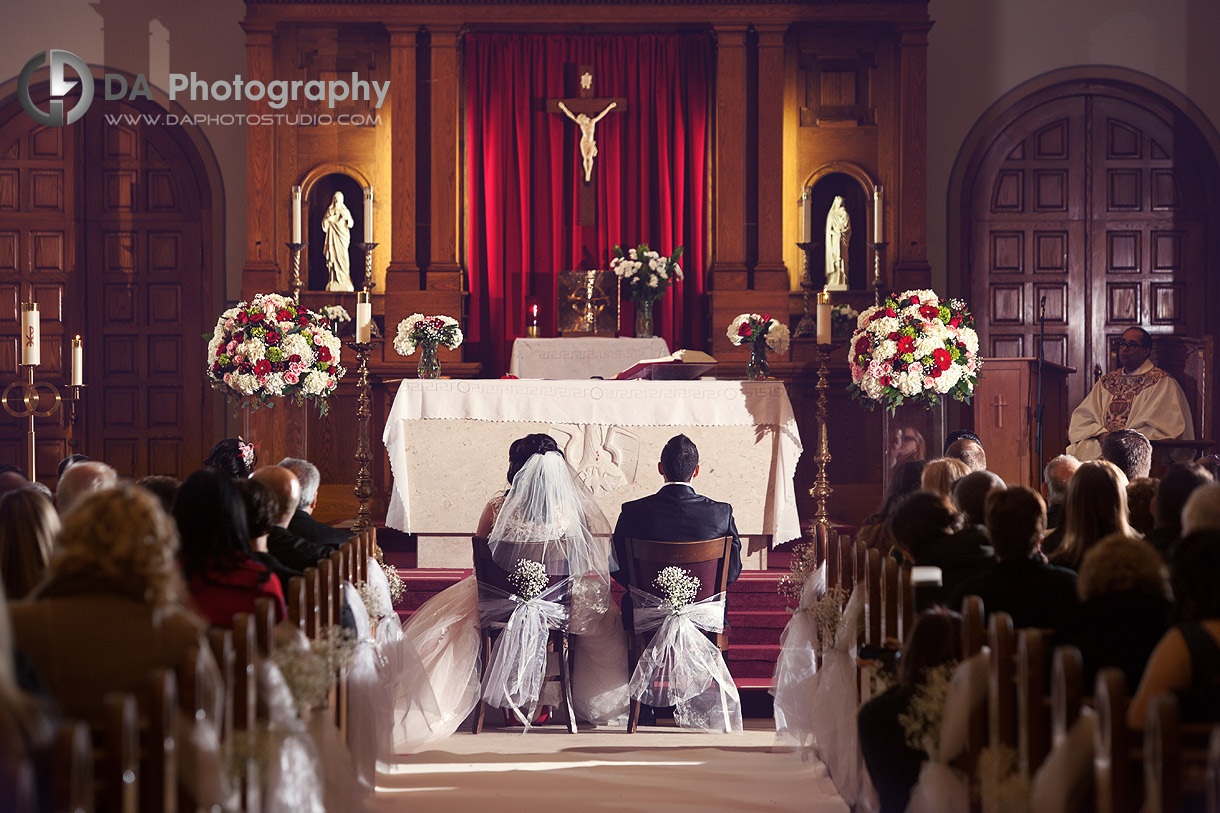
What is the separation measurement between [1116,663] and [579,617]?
3.22 m

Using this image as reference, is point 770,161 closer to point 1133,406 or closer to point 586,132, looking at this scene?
point 586,132

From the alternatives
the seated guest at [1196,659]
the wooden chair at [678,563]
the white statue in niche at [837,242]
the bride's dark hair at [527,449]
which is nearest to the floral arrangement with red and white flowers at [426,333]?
the bride's dark hair at [527,449]

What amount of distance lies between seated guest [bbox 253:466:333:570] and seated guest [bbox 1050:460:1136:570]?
2410 millimetres

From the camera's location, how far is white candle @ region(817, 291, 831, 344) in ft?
23.4

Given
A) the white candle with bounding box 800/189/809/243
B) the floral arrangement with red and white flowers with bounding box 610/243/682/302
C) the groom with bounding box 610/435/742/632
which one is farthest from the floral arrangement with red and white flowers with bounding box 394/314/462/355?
the white candle with bounding box 800/189/809/243

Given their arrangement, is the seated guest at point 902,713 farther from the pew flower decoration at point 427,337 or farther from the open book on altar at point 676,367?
the pew flower decoration at point 427,337

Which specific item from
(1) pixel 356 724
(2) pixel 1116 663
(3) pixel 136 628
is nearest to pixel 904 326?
(1) pixel 356 724

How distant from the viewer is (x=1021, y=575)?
3.25 metres

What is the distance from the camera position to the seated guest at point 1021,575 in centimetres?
318

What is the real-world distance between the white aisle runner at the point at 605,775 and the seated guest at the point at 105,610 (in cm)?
211

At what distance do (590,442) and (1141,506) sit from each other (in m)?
3.27

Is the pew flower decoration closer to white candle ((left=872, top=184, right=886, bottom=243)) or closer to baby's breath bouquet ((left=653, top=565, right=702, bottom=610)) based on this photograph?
baby's breath bouquet ((left=653, top=565, right=702, bottom=610))

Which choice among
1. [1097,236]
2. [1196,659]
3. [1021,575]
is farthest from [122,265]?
[1196,659]

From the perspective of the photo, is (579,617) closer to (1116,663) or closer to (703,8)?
(1116,663)
